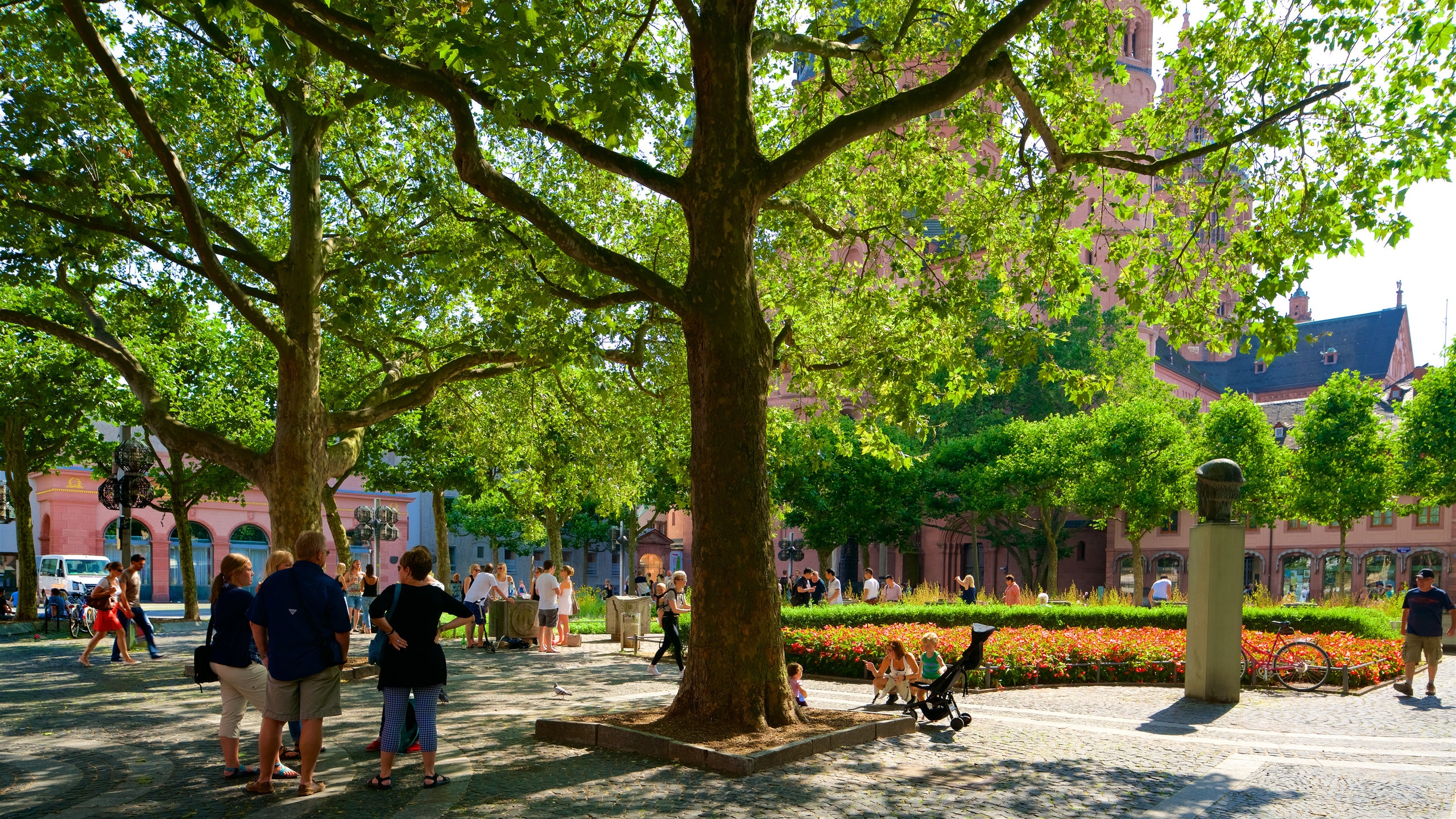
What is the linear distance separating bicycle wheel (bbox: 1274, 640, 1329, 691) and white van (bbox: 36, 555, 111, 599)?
112 ft

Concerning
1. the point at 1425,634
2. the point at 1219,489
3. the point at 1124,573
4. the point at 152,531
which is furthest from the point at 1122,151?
the point at 1124,573

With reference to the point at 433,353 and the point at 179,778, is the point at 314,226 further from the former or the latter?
the point at 179,778

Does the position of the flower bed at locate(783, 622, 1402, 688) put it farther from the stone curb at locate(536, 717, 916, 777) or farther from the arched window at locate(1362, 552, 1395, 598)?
the arched window at locate(1362, 552, 1395, 598)

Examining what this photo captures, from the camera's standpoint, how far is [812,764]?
8.12 m

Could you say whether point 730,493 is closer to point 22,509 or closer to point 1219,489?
point 1219,489

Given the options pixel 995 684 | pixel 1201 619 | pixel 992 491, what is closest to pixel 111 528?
pixel 992 491

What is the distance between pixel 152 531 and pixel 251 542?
507 cm

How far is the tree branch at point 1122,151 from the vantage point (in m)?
10.6

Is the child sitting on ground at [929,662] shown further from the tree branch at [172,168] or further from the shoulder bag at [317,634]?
the tree branch at [172,168]

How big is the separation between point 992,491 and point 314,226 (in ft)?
123

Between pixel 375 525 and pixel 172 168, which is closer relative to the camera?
pixel 172 168

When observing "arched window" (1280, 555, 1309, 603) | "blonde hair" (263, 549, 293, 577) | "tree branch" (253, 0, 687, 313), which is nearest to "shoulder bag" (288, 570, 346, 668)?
"blonde hair" (263, 549, 293, 577)

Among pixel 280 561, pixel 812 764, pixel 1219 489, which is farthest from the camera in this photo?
pixel 1219 489

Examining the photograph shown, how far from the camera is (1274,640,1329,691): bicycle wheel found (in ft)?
46.1
